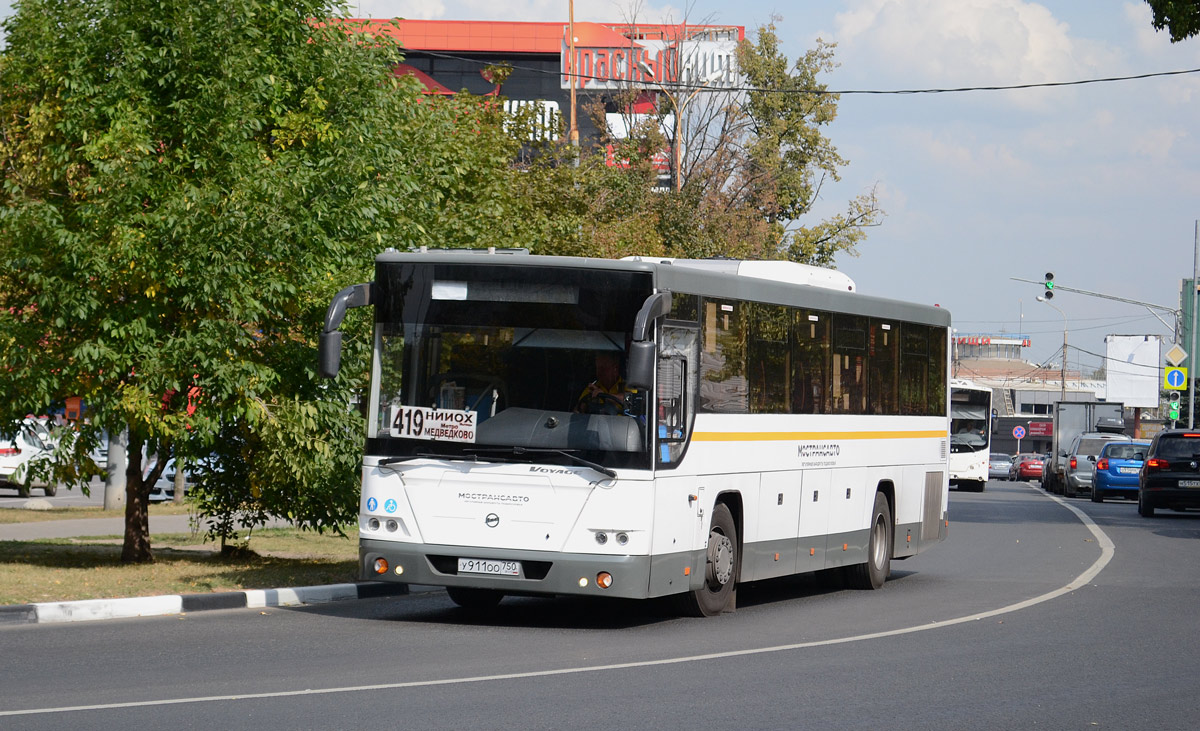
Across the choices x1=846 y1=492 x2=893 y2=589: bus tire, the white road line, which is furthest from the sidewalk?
x1=846 y1=492 x2=893 y2=589: bus tire

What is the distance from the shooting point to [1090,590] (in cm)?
1681

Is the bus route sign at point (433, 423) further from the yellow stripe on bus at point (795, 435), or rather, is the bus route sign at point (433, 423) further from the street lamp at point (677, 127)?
the street lamp at point (677, 127)

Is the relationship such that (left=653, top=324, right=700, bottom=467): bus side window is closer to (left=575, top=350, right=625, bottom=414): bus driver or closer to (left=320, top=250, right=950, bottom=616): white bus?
(left=320, top=250, right=950, bottom=616): white bus

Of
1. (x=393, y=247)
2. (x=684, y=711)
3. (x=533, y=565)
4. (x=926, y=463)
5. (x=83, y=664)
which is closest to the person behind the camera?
(x=684, y=711)

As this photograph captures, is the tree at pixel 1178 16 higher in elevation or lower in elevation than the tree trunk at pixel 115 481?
higher

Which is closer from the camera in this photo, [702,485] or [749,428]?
[702,485]

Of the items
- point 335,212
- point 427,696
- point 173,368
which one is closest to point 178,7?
point 335,212

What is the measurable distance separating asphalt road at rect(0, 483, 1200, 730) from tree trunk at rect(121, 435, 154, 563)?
3401 mm

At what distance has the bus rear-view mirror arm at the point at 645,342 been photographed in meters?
11.8

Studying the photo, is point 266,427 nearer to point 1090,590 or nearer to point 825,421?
point 825,421

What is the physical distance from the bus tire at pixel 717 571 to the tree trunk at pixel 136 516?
20.1ft

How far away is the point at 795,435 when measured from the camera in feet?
50.1

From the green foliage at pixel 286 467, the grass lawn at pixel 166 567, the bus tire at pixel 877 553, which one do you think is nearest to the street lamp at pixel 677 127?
the grass lawn at pixel 166 567

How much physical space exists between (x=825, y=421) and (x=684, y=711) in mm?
7431
